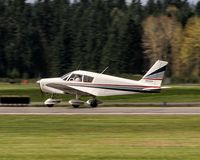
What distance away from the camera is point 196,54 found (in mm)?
120188

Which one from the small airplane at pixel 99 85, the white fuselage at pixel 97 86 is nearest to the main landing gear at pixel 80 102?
the small airplane at pixel 99 85

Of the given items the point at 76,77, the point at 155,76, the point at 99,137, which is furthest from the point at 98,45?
the point at 99,137

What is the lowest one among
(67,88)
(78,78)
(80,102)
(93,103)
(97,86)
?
(93,103)

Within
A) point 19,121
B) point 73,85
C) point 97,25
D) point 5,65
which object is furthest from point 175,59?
point 19,121

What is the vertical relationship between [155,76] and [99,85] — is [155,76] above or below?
above

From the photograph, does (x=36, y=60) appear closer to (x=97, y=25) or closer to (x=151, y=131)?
(x=97, y=25)

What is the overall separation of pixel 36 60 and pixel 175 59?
31.9 metres

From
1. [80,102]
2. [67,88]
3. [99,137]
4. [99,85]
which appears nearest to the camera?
[99,137]

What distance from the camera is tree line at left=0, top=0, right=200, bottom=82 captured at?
128375 millimetres

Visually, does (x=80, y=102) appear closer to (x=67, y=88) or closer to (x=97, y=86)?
(x=67, y=88)

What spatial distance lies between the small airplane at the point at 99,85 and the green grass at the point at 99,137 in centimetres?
1060

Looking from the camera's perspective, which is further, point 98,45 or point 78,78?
point 98,45

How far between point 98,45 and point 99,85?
95063 millimetres

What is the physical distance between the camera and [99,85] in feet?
146
